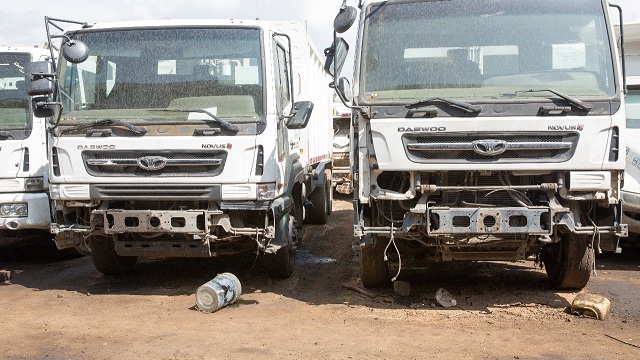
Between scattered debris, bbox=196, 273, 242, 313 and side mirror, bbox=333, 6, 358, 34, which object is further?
scattered debris, bbox=196, 273, 242, 313

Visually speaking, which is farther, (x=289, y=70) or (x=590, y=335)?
(x=289, y=70)

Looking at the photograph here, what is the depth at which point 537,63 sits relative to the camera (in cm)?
590

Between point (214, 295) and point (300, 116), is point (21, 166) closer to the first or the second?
point (214, 295)

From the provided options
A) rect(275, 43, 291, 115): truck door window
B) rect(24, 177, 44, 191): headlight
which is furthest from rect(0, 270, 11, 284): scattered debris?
rect(275, 43, 291, 115): truck door window

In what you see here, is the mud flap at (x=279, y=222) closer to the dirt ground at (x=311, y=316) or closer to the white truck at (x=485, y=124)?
the dirt ground at (x=311, y=316)

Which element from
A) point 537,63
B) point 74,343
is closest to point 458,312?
point 537,63

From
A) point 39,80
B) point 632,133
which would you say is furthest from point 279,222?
point 632,133

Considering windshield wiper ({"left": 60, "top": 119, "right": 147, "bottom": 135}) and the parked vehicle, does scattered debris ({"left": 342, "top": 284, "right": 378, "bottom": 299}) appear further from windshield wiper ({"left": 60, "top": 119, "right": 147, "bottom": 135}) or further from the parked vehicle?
the parked vehicle

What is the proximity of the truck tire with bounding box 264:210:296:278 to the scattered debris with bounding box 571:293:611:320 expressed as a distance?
2.84 m

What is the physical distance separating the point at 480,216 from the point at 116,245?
140 inches

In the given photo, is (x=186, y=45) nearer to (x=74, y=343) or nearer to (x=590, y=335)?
(x=74, y=343)

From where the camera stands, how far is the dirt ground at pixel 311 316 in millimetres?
5090

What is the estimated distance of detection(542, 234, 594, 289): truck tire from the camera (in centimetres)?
636

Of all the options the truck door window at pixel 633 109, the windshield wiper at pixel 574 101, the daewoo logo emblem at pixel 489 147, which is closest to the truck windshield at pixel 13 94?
the daewoo logo emblem at pixel 489 147
